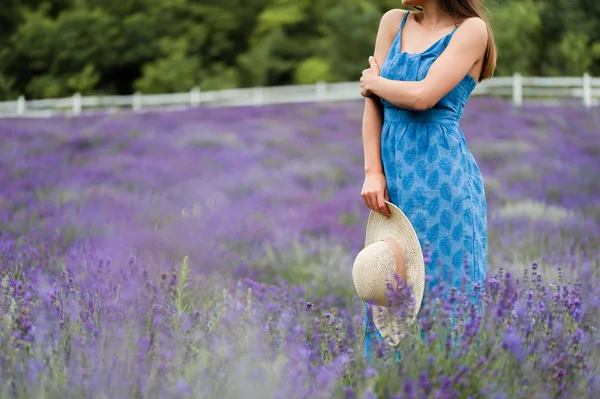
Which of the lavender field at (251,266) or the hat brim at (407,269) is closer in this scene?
the lavender field at (251,266)

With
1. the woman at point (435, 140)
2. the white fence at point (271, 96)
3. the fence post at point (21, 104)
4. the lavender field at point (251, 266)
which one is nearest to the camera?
the lavender field at point (251, 266)

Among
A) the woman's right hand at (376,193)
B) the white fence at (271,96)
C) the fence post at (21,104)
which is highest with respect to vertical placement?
the woman's right hand at (376,193)

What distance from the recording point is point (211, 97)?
23047 millimetres

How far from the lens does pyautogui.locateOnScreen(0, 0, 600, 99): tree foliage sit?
25.6 metres

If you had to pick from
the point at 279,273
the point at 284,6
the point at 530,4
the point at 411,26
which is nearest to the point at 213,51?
the point at 284,6

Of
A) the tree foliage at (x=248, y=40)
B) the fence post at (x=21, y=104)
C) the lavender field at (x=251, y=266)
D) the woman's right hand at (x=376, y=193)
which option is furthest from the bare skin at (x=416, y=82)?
the tree foliage at (x=248, y=40)

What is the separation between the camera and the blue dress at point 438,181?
2.36 m

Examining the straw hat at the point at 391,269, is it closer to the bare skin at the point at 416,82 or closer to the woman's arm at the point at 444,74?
the bare skin at the point at 416,82

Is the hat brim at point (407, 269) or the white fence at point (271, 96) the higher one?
the hat brim at point (407, 269)

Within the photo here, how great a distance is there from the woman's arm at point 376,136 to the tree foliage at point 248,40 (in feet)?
64.4

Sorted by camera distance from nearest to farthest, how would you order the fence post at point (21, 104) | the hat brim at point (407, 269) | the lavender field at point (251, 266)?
the lavender field at point (251, 266), the hat brim at point (407, 269), the fence post at point (21, 104)

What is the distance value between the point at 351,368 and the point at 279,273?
9.40 feet

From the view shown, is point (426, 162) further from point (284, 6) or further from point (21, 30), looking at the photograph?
point (284, 6)

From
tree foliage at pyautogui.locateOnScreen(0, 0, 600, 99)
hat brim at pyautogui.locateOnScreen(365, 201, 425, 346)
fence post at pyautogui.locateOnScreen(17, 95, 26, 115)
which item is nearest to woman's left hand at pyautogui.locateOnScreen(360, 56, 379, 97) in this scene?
hat brim at pyautogui.locateOnScreen(365, 201, 425, 346)
